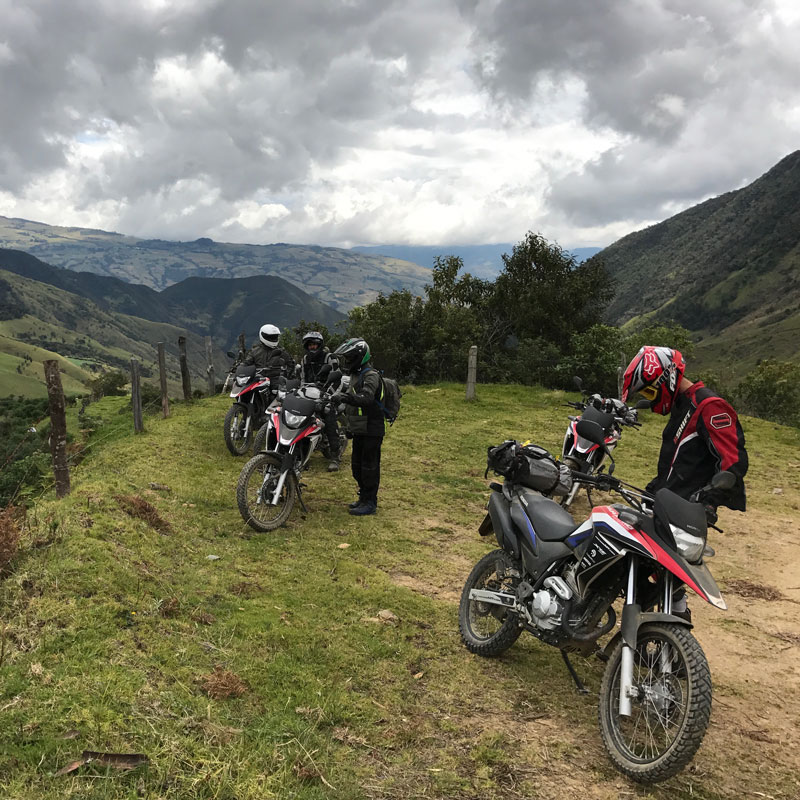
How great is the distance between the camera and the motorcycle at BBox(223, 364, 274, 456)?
9.89 metres

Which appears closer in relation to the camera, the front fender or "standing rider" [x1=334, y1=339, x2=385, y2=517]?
the front fender

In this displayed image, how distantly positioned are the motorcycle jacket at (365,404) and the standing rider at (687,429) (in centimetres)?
356

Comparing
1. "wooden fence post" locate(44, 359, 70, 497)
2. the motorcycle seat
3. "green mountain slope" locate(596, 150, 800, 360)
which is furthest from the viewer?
"green mountain slope" locate(596, 150, 800, 360)

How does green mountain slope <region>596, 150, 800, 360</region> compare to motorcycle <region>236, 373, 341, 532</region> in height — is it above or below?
above

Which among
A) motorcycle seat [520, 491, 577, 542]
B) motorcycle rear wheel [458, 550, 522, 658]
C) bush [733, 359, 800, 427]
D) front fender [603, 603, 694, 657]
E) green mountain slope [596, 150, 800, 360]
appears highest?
green mountain slope [596, 150, 800, 360]

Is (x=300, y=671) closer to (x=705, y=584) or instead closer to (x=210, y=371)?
(x=705, y=584)

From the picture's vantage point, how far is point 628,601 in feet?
11.2

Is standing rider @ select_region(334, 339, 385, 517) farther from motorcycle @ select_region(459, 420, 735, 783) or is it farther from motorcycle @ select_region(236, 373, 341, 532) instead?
motorcycle @ select_region(459, 420, 735, 783)

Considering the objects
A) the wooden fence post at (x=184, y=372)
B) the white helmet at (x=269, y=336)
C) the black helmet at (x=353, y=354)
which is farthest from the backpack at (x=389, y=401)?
the wooden fence post at (x=184, y=372)

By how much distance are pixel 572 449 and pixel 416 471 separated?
2.72 m

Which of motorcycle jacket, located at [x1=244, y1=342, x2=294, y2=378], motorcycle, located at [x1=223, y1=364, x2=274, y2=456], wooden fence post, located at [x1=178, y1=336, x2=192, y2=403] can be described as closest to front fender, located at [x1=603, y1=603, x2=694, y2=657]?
motorcycle, located at [x1=223, y1=364, x2=274, y2=456]

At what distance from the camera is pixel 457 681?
4066 mm

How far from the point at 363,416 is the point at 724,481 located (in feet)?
15.8

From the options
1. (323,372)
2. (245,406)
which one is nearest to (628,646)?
(323,372)
